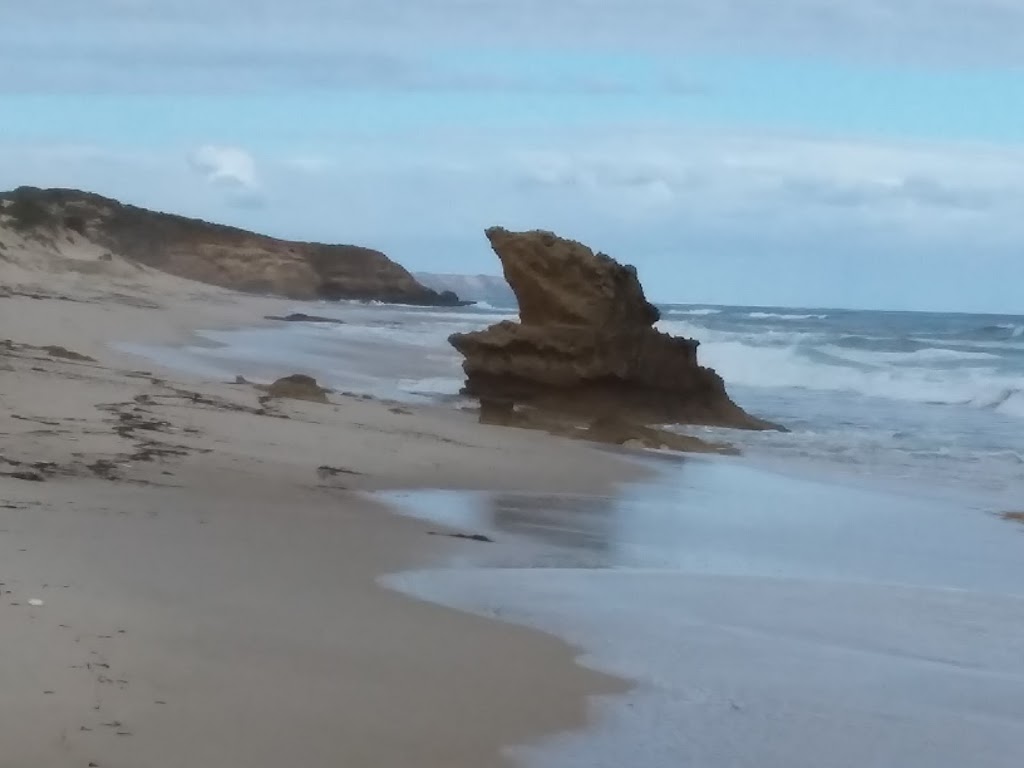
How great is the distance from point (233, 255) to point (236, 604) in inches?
3086

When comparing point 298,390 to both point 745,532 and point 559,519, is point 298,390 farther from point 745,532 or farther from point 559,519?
point 745,532

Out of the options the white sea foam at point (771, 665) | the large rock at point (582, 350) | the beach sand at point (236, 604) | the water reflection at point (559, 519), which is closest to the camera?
the beach sand at point (236, 604)

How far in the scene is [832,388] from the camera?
92.7 feet

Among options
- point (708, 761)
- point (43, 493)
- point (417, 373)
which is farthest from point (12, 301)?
point (708, 761)

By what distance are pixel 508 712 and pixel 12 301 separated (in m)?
24.5

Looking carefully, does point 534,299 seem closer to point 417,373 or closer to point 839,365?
point 417,373

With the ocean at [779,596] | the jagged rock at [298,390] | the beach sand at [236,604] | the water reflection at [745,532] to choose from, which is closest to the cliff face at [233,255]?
the jagged rock at [298,390]

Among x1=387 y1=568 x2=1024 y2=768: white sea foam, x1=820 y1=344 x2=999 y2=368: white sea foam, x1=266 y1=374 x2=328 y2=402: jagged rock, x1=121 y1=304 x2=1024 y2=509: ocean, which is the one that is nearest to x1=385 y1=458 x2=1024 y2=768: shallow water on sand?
x1=387 y1=568 x2=1024 y2=768: white sea foam

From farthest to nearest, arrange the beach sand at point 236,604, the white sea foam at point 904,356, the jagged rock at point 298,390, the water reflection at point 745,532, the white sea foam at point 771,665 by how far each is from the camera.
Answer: the white sea foam at point 904,356 < the jagged rock at point 298,390 < the water reflection at point 745,532 < the white sea foam at point 771,665 < the beach sand at point 236,604

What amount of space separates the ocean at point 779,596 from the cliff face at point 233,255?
5524 centimetres

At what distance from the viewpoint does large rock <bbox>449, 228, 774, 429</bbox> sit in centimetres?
1689

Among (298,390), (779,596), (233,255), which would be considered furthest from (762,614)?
(233,255)

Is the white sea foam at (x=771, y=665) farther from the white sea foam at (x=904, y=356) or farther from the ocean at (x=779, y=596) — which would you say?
the white sea foam at (x=904, y=356)

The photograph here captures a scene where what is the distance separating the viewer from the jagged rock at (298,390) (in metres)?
14.2
